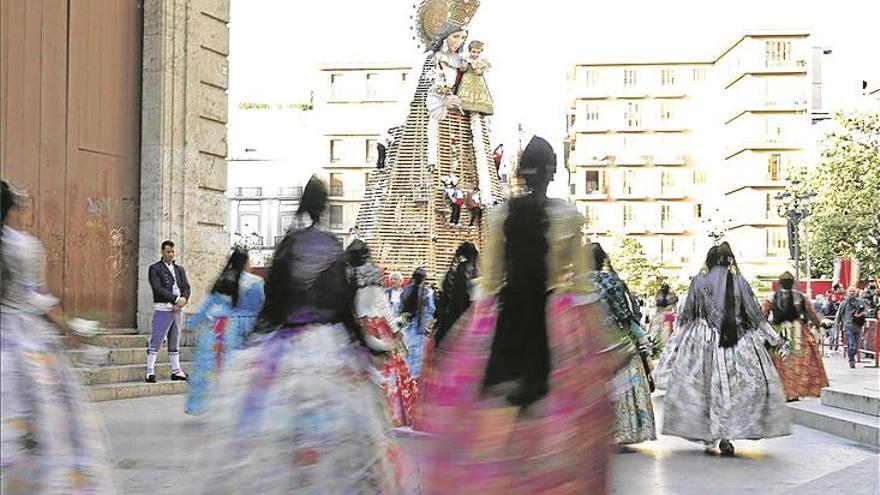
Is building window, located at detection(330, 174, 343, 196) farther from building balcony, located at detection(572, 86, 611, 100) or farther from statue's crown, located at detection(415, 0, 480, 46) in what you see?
statue's crown, located at detection(415, 0, 480, 46)

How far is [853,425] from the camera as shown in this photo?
37.1 feet

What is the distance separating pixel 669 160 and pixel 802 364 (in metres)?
79.2

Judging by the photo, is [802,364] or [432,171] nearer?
[802,364]

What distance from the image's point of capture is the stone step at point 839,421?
1088 centimetres

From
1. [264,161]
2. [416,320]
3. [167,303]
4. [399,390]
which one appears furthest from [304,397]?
[264,161]

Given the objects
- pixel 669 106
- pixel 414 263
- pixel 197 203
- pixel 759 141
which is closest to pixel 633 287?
pixel 759 141

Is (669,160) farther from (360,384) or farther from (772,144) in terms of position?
(360,384)

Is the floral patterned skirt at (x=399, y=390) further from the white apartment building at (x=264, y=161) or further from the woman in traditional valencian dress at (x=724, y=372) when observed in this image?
the white apartment building at (x=264, y=161)

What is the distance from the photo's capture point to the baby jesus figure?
2219 cm

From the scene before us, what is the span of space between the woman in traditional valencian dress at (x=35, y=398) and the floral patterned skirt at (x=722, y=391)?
627 cm

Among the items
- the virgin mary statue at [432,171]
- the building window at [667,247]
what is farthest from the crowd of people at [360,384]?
the building window at [667,247]

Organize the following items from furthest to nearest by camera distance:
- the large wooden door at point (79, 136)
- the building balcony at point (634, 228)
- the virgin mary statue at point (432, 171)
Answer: the building balcony at point (634, 228) → the virgin mary statue at point (432, 171) → the large wooden door at point (79, 136)

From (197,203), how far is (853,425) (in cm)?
885

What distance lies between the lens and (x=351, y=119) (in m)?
90.6
